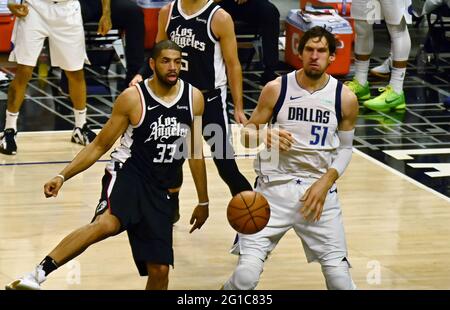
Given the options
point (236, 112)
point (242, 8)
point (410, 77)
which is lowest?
point (410, 77)

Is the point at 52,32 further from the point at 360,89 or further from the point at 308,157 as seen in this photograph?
the point at 308,157

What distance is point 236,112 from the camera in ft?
29.0

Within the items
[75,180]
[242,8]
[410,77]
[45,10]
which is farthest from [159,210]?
[410,77]

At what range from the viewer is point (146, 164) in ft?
24.9

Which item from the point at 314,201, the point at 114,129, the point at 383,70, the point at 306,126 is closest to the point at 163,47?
the point at 114,129

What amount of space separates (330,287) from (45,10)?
4575mm

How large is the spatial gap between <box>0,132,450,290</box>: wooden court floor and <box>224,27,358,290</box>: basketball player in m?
0.85

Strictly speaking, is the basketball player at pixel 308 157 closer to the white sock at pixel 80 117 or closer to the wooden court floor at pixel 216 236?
the wooden court floor at pixel 216 236

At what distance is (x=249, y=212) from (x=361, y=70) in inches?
235

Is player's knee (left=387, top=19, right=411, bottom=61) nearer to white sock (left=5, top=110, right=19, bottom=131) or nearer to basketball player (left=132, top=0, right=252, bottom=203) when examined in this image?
white sock (left=5, top=110, right=19, bottom=131)

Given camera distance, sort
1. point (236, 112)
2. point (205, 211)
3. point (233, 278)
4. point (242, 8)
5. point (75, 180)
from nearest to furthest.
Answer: point (233, 278) < point (205, 211) < point (236, 112) < point (75, 180) < point (242, 8)

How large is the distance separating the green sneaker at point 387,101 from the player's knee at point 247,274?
18.6 feet

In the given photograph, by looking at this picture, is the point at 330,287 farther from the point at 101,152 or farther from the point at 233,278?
the point at 101,152
